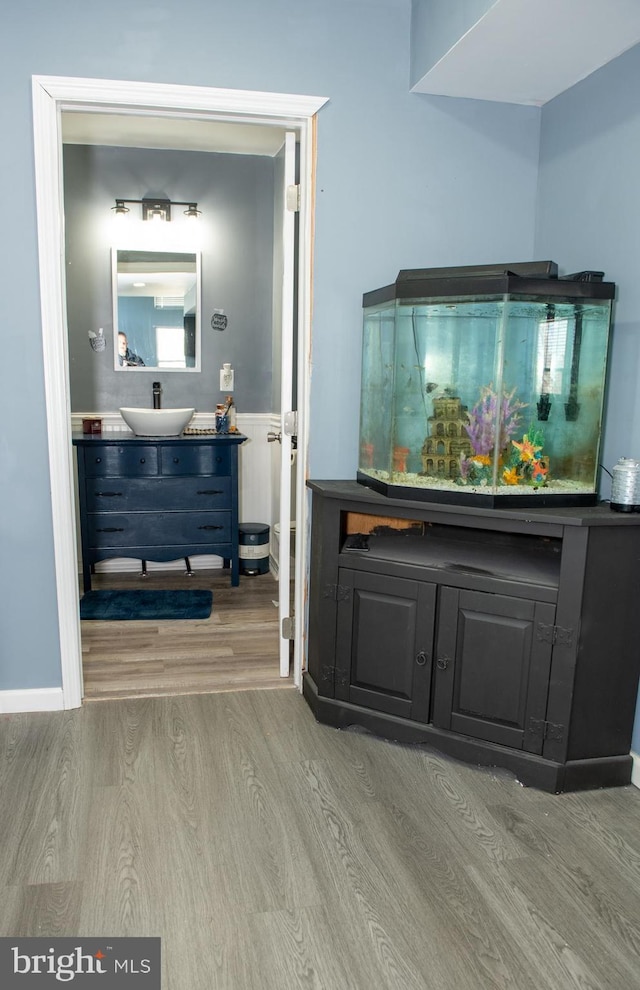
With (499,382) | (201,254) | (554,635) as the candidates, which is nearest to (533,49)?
(499,382)

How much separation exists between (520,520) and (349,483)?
0.78 metres

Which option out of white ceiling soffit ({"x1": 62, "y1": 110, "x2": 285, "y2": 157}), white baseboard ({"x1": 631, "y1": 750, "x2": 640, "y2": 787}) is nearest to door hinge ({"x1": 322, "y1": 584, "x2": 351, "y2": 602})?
white baseboard ({"x1": 631, "y1": 750, "x2": 640, "y2": 787})

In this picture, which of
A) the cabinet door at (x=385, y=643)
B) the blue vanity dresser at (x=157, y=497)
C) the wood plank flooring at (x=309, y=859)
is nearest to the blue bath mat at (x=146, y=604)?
the blue vanity dresser at (x=157, y=497)

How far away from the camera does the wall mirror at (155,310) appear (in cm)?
480

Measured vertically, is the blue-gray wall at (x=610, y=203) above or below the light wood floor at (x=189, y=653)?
above

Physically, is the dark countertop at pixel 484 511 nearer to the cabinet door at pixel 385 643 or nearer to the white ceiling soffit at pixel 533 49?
the cabinet door at pixel 385 643

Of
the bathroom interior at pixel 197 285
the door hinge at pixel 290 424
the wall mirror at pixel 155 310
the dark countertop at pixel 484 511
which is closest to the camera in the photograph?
the dark countertop at pixel 484 511

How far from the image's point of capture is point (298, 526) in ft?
10.1

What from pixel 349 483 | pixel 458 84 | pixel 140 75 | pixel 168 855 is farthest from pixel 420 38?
pixel 168 855

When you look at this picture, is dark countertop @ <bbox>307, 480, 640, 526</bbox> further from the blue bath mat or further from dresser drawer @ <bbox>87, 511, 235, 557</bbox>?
dresser drawer @ <bbox>87, 511, 235, 557</bbox>

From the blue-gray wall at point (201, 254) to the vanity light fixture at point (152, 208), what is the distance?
0.04 meters

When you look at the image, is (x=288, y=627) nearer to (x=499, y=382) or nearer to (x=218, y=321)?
(x=499, y=382)

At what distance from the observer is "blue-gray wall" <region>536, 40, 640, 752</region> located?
239 cm

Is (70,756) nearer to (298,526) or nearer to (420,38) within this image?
(298,526)
